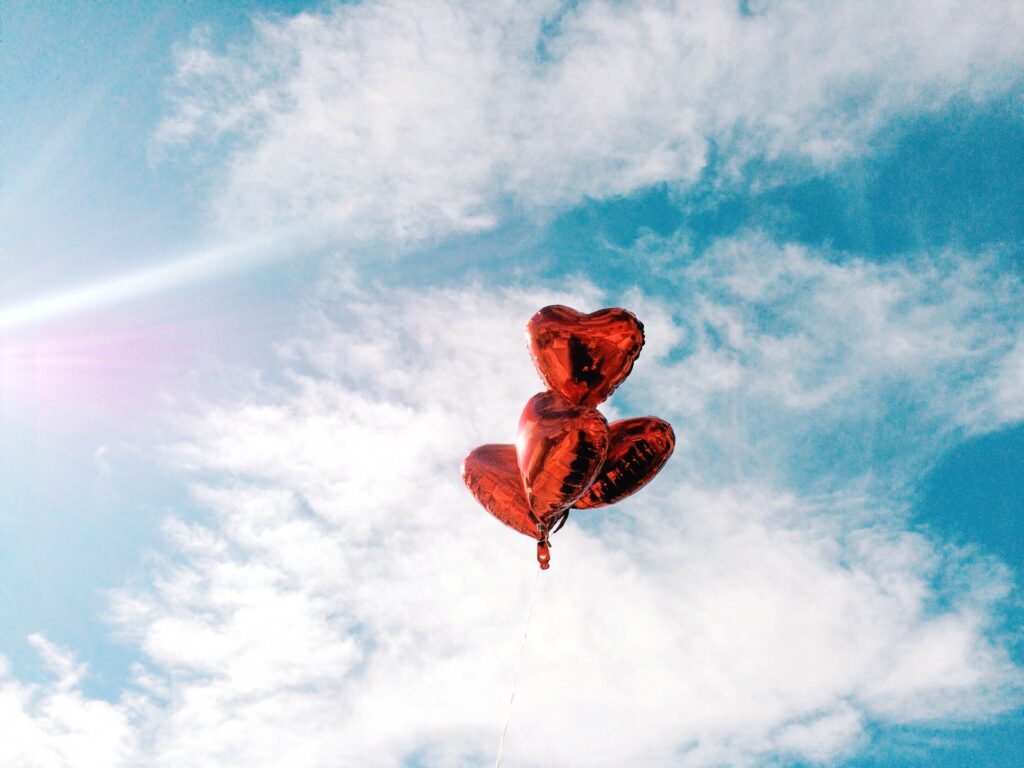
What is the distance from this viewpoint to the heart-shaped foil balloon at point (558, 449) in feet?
24.9

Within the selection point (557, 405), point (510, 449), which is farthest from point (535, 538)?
point (557, 405)

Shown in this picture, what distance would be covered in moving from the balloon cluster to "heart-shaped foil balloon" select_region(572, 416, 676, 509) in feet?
0.04

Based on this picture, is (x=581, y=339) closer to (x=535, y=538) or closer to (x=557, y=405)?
(x=557, y=405)

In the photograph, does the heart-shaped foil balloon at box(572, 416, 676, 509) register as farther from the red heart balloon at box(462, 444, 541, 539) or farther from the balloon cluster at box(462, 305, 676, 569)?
the red heart balloon at box(462, 444, 541, 539)

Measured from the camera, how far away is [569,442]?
24.8 ft

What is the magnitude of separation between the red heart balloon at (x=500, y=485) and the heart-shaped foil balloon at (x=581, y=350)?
3.51 ft

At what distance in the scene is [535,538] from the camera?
871 centimetres

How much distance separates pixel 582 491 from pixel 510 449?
1278 millimetres

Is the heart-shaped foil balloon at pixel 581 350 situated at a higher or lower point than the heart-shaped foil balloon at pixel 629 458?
higher

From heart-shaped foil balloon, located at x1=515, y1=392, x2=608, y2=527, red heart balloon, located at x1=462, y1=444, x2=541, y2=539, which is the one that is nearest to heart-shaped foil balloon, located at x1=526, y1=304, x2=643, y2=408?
heart-shaped foil balloon, located at x1=515, y1=392, x2=608, y2=527

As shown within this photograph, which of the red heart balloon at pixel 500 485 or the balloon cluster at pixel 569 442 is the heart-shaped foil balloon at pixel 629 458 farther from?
the red heart balloon at pixel 500 485

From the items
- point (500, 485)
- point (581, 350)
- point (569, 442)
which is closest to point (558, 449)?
point (569, 442)

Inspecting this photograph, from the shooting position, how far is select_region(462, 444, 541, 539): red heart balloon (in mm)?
→ 8523

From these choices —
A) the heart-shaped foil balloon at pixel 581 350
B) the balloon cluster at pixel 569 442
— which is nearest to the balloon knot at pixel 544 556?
the balloon cluster at pixel 569 442
